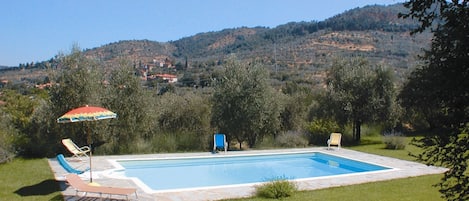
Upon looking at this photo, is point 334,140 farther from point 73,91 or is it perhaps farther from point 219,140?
point 73,91

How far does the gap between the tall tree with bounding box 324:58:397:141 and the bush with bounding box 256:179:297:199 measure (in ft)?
34.0

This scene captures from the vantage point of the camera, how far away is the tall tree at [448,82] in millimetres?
3002

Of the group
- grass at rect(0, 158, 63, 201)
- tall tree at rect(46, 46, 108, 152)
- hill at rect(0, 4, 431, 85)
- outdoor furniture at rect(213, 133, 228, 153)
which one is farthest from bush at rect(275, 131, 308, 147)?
hill at rect(0, 4, 431, 85)

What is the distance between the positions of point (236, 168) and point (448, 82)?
39.9ft

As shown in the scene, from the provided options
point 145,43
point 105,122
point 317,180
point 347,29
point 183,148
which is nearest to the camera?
point 317,180

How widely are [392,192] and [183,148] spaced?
30.7 ft

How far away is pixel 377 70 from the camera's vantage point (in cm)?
1894

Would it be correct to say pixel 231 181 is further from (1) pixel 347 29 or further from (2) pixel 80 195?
(1) pixel 347 29

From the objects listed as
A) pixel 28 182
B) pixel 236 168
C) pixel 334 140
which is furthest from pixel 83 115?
pixel 334 140

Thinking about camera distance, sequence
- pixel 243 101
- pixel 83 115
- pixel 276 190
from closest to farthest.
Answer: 1. pixel 276 190
2. pixel 83 115
3. pixel 243 101

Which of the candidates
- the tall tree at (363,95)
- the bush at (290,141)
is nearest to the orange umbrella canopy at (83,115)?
the bush at (290,141)

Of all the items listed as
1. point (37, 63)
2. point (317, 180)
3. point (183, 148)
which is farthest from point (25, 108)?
point (37, 63)

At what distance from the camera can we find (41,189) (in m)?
9.39

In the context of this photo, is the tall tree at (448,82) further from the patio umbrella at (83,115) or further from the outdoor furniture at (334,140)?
the outdoor furniture at (334,140)
